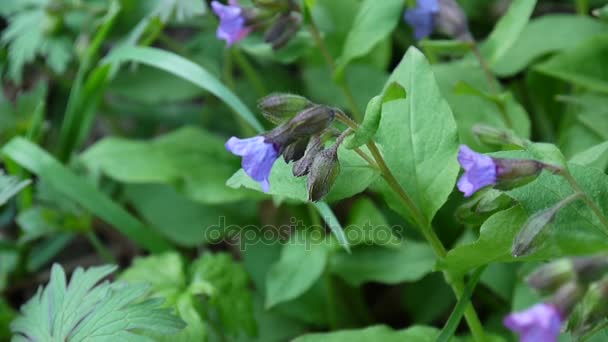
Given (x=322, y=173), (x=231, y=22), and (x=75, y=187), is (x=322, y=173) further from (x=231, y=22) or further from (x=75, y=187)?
(x=75, y=187)

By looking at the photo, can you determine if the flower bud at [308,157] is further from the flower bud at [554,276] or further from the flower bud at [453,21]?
the flower bud at [453,21]

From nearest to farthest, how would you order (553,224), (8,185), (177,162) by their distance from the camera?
(553,224) < (8,185) < (177,162)

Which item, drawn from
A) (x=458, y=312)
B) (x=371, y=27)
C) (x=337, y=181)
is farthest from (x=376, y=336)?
(x=371, y=27)

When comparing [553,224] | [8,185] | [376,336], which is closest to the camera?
[553,224]

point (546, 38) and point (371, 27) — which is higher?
point (371, 27)

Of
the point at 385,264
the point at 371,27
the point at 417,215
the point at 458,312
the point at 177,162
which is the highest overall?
the point at 371,27

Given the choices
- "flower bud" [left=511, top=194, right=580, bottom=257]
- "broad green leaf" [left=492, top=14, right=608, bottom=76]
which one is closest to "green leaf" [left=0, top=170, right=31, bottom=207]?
"flower bud" [left=511, top=194, right=580, bottom=257]
